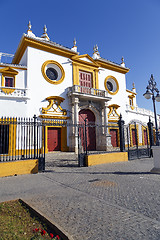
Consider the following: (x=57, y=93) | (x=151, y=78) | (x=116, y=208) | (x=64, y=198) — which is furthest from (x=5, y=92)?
(x=116, y=208)

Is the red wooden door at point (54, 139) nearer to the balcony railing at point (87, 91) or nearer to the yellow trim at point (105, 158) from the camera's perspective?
the balcony railing at point (87, 91)

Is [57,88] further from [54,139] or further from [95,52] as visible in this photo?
[95,52]

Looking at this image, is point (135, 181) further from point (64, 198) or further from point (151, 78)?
point (151, 78)

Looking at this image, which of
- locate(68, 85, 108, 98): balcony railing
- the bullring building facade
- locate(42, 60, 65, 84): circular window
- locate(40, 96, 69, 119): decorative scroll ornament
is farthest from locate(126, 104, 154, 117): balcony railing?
locate(42, 60, 65, 84): circular window

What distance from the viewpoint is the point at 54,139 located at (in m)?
15.8

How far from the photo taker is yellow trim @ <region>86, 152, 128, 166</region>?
919 cm

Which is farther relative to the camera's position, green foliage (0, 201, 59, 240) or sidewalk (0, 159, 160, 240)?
sidewalk (0, 159, 160, 240)

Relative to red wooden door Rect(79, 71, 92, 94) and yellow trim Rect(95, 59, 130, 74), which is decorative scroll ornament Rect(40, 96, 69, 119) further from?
yellow trim Rect(95, 59, 130, 74)

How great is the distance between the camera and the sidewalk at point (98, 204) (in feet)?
8.67

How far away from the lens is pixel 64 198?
424cm

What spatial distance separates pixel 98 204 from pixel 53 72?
15413 millimetres

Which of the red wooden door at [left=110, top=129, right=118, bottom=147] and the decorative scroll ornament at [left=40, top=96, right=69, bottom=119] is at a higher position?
the decorative scroll ornament at [left=40, top=96, right=69, bottom=119]

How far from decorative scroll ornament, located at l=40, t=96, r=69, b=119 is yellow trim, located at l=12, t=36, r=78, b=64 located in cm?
495

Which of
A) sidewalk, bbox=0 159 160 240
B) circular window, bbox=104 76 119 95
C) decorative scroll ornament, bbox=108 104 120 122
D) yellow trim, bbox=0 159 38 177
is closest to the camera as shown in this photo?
sidewalk, bbox=0 159 160 240
